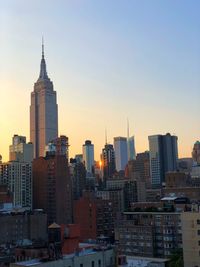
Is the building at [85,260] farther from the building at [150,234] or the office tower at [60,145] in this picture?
the office tower at [60,145]

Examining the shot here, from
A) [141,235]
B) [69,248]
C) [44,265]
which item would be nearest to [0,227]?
[141,235]

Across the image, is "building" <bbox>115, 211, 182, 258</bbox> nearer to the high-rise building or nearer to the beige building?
the beige building

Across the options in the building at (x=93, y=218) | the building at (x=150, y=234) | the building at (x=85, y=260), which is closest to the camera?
the building at (x=85, y=260)

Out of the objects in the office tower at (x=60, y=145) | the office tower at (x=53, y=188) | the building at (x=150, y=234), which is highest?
the office tower at (x=60, y=145)

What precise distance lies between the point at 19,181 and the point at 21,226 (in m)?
48.3

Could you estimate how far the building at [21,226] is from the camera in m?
92.3

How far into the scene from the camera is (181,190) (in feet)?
433

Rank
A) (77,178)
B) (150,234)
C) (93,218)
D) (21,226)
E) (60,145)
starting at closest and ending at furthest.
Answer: (150,234), (21,226), (93,218), (77,178), (60,145)

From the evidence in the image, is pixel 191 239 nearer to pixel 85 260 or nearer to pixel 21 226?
pixel 85 260

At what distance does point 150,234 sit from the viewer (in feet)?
235

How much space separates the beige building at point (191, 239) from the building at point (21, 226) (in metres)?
50.2

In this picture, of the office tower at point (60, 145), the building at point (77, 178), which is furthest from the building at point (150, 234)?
the office tower at point (60, 145)

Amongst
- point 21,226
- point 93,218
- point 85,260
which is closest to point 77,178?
point 93,218

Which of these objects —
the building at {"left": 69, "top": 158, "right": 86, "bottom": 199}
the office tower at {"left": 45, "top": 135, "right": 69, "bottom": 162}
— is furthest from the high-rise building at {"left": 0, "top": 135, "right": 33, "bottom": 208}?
the office tower at {"left": 45, "top": 135, "right": 69, "bottom": 162}
